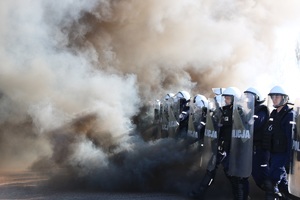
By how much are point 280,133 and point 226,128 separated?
99cm

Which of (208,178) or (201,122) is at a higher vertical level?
(201,122)

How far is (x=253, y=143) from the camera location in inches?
303

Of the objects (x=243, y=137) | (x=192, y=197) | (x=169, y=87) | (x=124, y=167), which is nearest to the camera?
(x=243, y=137)

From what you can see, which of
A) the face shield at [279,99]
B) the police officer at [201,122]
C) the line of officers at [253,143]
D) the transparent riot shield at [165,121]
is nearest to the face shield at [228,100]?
the line of officers at [253,143]

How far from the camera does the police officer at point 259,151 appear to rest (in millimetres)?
7488

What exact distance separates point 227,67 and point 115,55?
5142 millimetres

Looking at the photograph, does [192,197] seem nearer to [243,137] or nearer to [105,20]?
[243,137]

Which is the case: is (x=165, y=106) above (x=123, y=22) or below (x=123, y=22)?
below

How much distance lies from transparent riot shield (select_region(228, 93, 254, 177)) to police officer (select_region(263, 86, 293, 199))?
0.26 m

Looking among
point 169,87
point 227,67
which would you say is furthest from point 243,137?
point 227,67

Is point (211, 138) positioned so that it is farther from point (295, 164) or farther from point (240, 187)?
point (295, 164)

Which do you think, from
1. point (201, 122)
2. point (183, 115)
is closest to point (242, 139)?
point (201, 122)

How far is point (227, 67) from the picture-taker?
20.5m

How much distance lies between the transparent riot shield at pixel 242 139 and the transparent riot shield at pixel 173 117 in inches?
108
